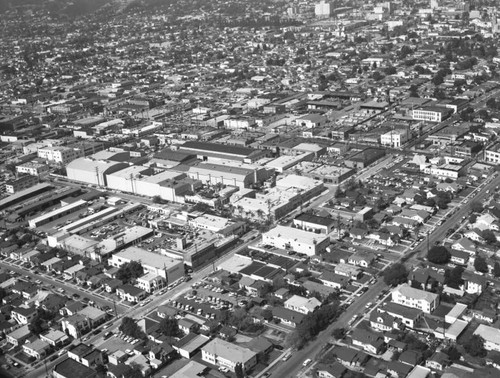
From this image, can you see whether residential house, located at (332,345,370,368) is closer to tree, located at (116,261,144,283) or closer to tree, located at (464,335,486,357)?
tree, located at (464,335,486,357)

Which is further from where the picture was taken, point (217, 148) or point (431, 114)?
point (431, 114)

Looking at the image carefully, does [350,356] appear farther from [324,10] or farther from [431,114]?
[324,10]

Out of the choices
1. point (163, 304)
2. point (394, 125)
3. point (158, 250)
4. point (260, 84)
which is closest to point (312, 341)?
point (163, 304)

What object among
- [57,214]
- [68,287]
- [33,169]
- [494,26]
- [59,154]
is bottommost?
[68,287]

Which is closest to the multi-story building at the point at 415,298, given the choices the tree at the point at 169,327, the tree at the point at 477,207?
the tree at the point at 169,327

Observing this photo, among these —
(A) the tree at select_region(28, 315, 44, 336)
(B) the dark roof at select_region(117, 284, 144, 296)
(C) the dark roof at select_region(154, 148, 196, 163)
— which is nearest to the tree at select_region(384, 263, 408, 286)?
(B) the dark roof at select_region(117, 284, 144, 296)

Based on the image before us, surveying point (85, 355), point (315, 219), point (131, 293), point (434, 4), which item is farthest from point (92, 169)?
point (434, 4)

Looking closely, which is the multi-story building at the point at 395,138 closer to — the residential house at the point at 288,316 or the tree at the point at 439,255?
the tree at the point at 439,255
